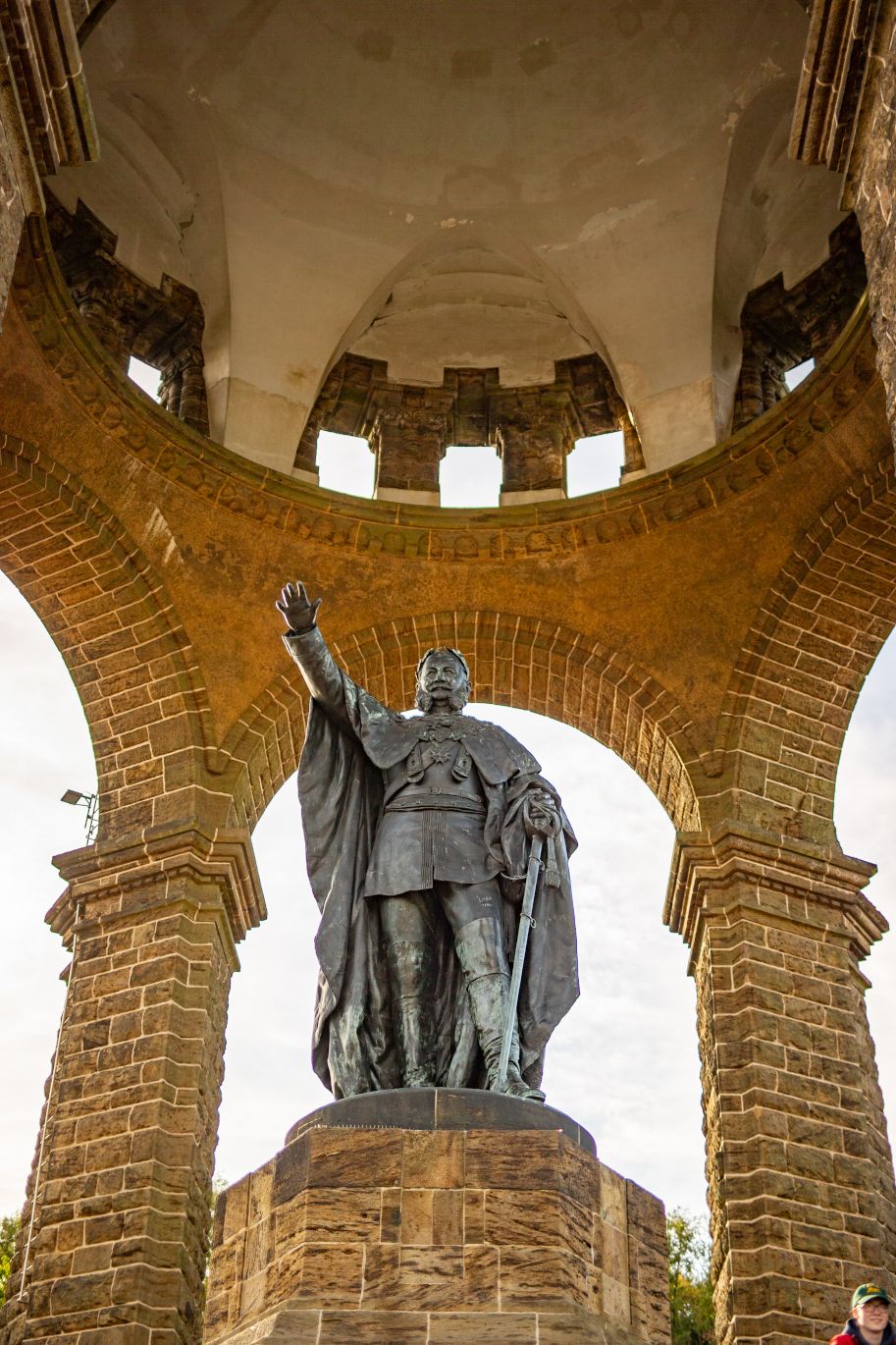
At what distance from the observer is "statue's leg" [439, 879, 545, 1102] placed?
654 centimetres

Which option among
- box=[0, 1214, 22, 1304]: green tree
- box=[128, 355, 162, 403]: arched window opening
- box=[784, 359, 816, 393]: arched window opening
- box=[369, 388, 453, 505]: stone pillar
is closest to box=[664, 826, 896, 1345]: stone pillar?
box=[369, 388, 453, 505]: stone pillar

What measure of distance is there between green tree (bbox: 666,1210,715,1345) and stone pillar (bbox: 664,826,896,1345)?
6.81m

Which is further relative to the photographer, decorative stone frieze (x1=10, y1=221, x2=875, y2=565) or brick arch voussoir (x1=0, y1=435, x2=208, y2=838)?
decorative stone frieze (x1=10, y1=221, x2=875, y2=565)

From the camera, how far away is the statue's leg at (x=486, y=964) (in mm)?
6543

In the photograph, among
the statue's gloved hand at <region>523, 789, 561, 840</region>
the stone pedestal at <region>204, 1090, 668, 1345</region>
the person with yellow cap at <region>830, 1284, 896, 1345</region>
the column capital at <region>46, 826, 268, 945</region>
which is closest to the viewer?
the person with yellow cap at <region>830, 1284, 896, 1345</region>

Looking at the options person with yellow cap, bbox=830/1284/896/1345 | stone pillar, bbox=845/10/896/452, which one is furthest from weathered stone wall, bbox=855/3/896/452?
person with yellow cap, bbox=830/1284/896/1345

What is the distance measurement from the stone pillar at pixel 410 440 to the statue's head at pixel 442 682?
7.82 metres

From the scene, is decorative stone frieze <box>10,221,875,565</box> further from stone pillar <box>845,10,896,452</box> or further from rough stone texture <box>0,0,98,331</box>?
stone pillar <box>845,10,896,452</box>

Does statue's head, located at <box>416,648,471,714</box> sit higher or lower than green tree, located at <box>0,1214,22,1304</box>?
lower

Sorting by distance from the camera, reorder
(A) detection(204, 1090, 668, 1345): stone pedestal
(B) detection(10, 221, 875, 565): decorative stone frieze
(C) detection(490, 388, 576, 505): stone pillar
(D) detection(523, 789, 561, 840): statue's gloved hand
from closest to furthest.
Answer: (A) detection(204, 1090, 668, 1345): stone pedestal < (D) detection(523, 789, 561, 840): statue's gloved hand < (B) detection(10, 221, 875, 565): decorative stone frieze < (C) detection(490, 388, 576, 505): stone pillar

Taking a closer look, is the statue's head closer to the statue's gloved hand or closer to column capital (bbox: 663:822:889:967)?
the statue's gloved hand

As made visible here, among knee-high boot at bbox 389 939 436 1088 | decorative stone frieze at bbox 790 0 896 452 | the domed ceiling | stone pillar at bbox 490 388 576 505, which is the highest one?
the domed ceiling

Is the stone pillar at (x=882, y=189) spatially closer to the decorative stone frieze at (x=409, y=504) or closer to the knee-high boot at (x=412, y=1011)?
the knee-high boot at (x=412, y=1011)

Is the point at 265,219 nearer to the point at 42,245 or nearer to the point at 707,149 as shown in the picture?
the point at 42,245
